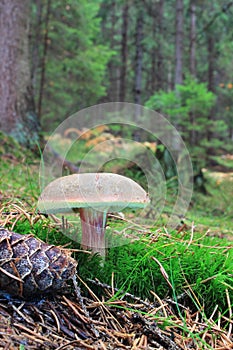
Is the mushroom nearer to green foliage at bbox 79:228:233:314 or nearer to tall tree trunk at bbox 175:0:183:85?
green foliage at bbox 79:228:233:314

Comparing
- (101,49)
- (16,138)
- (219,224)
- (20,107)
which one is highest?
(101,49)

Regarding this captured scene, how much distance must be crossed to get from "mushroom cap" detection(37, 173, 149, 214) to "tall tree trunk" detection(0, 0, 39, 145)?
3.71 metres

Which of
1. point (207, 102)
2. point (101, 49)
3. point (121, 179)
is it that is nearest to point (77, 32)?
point (101, 49)

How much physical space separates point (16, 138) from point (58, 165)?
2.41ft

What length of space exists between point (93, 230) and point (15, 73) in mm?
4180

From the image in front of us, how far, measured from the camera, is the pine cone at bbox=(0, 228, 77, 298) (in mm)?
1100

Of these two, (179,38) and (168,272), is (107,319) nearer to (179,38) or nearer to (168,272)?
(168,272)

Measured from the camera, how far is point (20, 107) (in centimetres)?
503

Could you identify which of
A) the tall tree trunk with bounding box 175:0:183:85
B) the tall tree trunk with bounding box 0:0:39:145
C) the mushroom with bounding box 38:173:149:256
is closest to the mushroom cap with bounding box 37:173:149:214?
the mushroom with bounding box 38:173:149:256

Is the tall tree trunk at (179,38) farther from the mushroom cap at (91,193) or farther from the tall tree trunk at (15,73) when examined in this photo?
the mushroom cap at (91,193)

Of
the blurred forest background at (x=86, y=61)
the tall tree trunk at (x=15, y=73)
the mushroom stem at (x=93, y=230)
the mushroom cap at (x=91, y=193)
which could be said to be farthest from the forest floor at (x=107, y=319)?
the blurred forest background at (x=86, y=61)

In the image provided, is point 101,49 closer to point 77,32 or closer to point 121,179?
point 77,32

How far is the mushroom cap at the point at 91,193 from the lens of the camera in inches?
51.6

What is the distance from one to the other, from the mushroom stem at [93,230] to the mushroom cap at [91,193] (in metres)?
0.07
